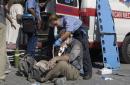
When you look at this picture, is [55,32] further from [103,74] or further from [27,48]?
[103,74]

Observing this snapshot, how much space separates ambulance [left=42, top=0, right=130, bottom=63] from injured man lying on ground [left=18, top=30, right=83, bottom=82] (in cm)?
155

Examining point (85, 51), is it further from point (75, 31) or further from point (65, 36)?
point (65, 36)

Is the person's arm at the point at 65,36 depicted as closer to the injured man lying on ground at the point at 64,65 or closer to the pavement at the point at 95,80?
the injured man lying on ground at the point at 64,65

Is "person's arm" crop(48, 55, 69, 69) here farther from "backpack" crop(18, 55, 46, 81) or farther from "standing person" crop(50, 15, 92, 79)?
"standing person" crop(50, 15, 92, 79)

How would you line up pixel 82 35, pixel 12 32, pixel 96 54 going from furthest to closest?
pixel 96 54, pixel 12 32, pixel 82 35

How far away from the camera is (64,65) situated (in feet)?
31.6

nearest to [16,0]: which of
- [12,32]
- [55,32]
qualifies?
[12,32]

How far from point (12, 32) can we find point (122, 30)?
2.98 metres

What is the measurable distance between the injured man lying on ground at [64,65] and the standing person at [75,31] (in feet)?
0.61

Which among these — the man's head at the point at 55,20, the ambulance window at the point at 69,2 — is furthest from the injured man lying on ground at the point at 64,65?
the ambulance window at the point at 69,2

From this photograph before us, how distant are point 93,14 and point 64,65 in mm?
2643

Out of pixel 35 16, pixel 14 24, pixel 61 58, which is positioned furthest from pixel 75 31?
pixel 14 24

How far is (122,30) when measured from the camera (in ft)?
41.6

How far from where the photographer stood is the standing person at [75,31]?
32.7 feet
